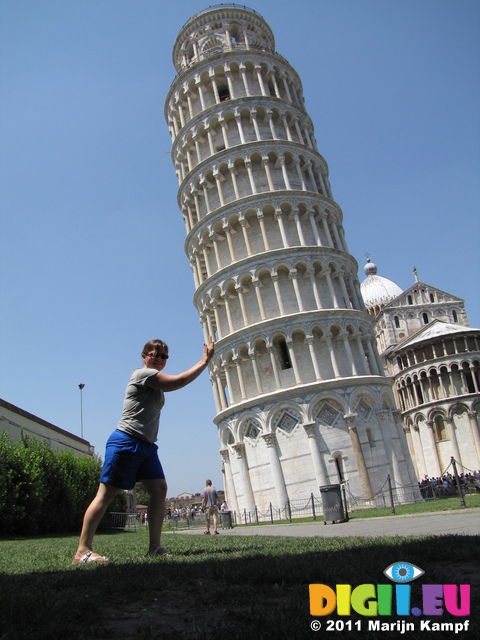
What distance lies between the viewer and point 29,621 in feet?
9.51

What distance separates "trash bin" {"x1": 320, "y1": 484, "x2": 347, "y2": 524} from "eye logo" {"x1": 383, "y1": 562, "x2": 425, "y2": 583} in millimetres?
13045

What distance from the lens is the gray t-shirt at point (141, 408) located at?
574cm

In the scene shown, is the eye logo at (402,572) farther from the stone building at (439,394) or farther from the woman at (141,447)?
the stone building at (439,394)

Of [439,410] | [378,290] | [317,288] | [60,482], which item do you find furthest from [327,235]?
[378,290]

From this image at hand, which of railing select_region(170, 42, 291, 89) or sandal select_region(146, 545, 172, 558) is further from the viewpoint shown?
railing select_region(170, 42, 291, 89)

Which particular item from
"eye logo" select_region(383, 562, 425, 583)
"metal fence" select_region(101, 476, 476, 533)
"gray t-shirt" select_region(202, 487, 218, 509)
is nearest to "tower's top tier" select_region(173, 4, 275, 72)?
"metal fence" select_region(101, 476, 476, 533)

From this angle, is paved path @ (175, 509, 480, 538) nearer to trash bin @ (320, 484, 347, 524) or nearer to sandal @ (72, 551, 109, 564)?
trash bin @ (320, 484, 347, 524)

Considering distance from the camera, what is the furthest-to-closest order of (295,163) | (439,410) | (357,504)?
(439,410) < (295,163) < (357,504)

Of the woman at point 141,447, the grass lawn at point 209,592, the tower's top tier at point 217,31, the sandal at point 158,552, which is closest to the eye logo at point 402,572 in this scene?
the grass lawn at point 209,592

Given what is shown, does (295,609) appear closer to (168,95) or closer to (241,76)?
(241,76)

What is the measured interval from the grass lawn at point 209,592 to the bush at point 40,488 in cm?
1533

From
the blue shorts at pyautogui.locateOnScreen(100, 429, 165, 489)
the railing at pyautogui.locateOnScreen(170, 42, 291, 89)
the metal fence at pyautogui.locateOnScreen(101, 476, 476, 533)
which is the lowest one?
the metal fence at pyautogui.locateOnScreen(101, 476, 476, 533)

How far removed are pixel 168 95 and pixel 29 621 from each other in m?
43.9

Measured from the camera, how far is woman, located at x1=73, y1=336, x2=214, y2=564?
5496 millimetres
